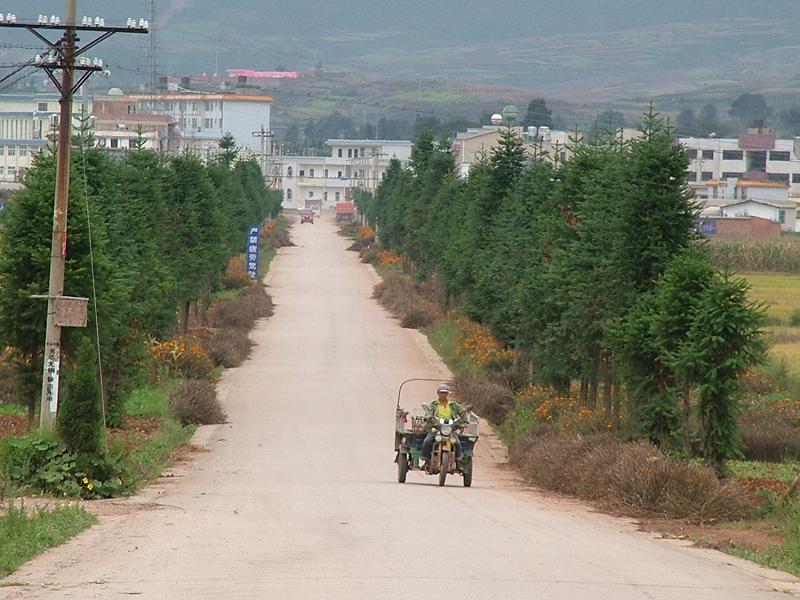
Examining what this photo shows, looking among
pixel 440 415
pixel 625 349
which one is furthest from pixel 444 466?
pixel 625 349

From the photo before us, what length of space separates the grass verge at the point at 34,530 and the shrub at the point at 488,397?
19857 mm

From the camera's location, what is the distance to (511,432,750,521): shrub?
1961 centimetres

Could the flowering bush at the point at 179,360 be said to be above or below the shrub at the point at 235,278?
below

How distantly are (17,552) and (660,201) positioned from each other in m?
15.6

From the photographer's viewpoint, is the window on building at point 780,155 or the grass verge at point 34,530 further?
the window on building at point 780,155

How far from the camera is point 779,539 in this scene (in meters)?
17.5

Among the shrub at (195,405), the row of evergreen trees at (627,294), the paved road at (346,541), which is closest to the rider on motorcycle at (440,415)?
the paved road at (346,541)

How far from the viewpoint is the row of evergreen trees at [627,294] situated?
22.7 m

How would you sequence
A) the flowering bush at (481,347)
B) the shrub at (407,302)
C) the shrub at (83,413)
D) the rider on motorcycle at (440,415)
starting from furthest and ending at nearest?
1. the shrub at (407,302)
2. the flowering bush at (481,347)
3. the rider on motorcycle at (440,415)
4. the shrub at (83,413)

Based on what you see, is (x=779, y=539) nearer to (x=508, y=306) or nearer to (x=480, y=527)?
(x=480, y=527)

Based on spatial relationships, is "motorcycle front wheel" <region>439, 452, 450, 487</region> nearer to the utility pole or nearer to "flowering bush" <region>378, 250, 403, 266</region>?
the utility pole

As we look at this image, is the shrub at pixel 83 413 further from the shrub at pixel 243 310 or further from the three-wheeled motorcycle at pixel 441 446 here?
the shrub at pixel 243 310

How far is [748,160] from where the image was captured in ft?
581

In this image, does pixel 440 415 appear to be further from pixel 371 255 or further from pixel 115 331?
pixel 371 255
